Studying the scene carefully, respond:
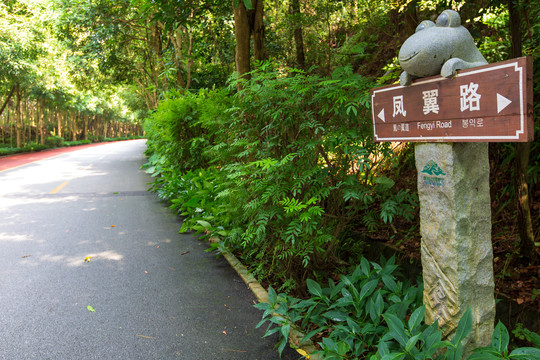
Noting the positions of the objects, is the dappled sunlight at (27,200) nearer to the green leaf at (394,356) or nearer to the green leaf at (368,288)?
the green leaf at (368,288)

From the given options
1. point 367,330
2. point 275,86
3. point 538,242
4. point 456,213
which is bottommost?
point 367,330

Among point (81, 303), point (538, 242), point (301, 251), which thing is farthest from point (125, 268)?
point (538, 242)

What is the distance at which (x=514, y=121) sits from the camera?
1926mm

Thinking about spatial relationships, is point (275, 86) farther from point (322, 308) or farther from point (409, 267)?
point (409, 267)

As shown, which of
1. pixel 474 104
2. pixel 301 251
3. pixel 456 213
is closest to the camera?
pixel 474 104

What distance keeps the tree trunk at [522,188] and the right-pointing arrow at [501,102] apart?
1.96 metres

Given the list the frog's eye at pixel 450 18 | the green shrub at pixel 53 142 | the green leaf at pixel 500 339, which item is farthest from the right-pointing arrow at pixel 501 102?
the green shrub at pixel 53 142

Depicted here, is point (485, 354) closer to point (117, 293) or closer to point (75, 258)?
point (117, 293)

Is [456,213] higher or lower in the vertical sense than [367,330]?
higher

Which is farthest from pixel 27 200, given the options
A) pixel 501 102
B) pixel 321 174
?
pixel 501 102

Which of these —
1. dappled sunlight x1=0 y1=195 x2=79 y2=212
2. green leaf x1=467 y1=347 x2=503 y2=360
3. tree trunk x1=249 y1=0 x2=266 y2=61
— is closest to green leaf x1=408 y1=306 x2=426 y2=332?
green leaf x1=467 y1=347 x2=503 y2=360

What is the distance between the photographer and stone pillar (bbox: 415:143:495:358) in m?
2.38

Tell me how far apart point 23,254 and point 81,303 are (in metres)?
2.19

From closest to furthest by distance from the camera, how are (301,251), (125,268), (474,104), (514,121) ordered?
(514,121)
(474,104)
(301,251)
(125,268)
